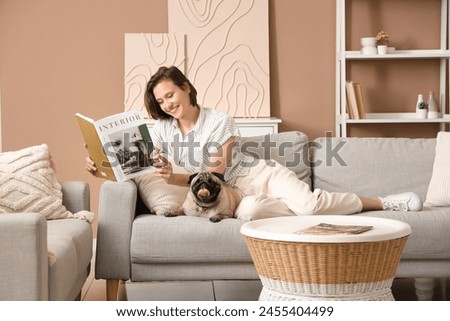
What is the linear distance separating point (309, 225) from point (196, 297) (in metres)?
0.55

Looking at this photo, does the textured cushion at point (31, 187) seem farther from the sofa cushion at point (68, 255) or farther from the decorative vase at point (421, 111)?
the decorative vase at point (421, 111)

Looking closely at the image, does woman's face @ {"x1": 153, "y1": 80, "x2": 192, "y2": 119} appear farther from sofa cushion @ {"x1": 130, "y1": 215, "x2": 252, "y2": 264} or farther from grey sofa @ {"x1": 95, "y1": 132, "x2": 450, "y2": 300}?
sofa cushion @ {"x1": 130, "y1": 215, "x2": 252, "y2": 264}

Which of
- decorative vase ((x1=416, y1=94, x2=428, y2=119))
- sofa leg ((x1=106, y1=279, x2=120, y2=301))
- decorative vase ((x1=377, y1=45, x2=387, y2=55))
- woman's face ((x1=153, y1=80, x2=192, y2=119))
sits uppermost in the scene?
decorative vase ((x1=377, y1=45, x2=387, y2=55))

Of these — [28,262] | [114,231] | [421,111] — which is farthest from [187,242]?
[421,111]

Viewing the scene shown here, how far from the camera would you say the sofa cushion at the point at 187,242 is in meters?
3.40

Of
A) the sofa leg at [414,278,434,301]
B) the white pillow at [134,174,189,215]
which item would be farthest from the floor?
the white pillow at [134,174,189,215]

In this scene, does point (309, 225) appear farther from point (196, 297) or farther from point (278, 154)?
point (278, 154)

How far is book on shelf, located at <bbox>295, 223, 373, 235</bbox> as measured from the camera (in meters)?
2.53

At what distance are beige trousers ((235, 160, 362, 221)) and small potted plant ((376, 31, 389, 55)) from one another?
1577 millimetres

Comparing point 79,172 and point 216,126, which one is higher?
point 216,126

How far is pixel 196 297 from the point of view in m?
2.52

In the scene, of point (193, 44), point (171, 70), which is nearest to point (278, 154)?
point (171, 70)

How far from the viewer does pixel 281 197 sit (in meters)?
3.71

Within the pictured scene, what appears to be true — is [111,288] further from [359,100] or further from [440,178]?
[359,100]
